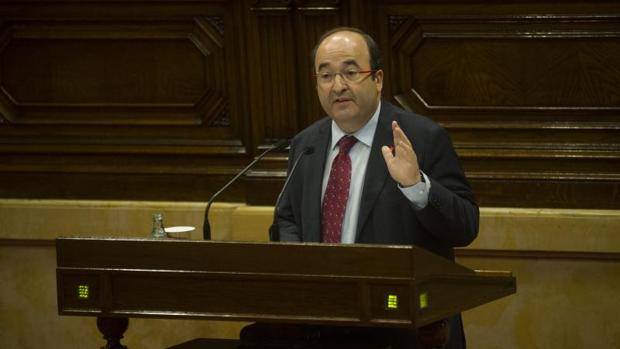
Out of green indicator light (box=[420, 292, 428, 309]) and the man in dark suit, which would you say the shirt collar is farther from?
green indicator light (box=[420, 292, 428, 309])

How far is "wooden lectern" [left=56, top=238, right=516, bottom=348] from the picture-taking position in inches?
134

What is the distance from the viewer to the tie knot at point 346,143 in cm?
419

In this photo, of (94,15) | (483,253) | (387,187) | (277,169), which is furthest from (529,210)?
(94,15)

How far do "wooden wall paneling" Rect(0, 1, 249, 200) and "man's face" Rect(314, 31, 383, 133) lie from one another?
192cm

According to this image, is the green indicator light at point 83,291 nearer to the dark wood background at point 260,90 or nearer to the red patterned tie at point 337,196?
the red patterned tie at point 337,196

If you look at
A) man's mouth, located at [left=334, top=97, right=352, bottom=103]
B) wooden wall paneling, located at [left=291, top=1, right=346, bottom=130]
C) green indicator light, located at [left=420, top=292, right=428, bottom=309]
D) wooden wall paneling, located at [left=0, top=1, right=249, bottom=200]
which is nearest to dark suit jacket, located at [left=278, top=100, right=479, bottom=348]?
man's mouth, located at [left=334, top=97, right=352, bottom=103]

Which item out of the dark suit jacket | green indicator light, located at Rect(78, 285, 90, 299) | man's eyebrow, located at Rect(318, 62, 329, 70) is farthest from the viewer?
man's eyebrow, located at Rect(318, 62, 329, 70)

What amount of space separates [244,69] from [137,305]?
2.53 metres

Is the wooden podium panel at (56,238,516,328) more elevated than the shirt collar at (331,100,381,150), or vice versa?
the shirt collar at (331,100,381,150)

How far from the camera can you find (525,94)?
565 centimetres

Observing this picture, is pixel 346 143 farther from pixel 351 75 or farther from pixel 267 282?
pixel 267 282

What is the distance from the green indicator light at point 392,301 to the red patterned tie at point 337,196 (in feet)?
2.44

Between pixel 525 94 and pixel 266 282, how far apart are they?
243 cm

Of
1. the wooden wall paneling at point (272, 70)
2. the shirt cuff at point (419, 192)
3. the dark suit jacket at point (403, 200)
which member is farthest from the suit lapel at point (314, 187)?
the wooden wall paneling at point (272, 70)
